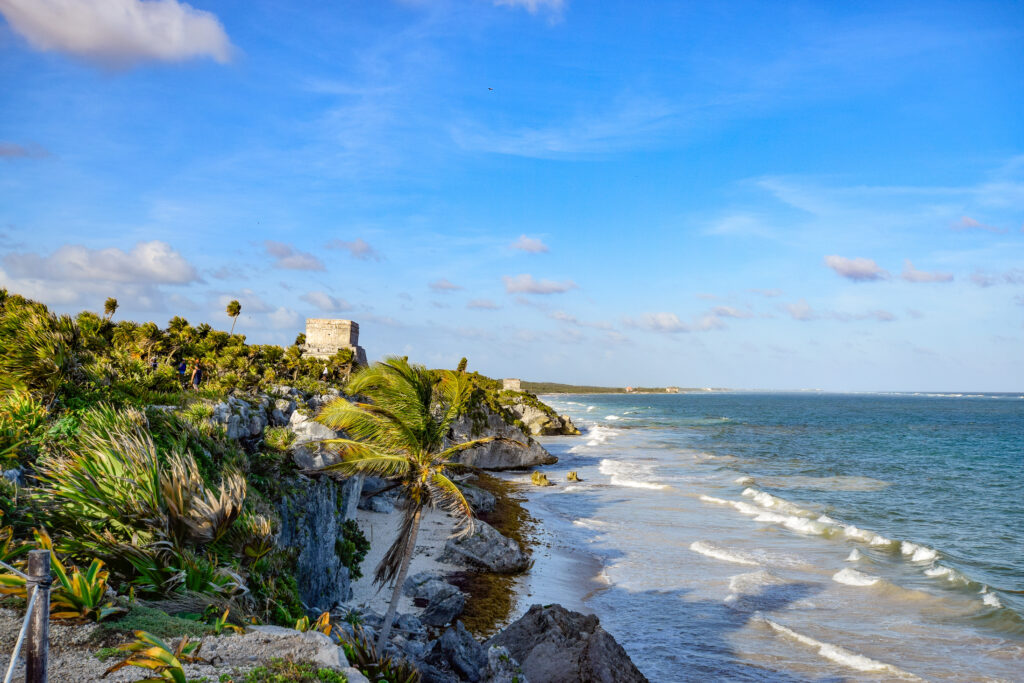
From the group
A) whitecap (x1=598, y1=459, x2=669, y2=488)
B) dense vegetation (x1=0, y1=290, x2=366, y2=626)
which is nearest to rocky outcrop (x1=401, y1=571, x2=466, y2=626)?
dense vegetation (x1=0, y1=290, x2=366, y2=626)

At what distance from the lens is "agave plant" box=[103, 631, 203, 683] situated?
572 cm

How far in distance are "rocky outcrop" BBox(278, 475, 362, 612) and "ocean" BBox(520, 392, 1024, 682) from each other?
746 cm

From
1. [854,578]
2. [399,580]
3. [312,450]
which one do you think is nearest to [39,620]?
[399,580]

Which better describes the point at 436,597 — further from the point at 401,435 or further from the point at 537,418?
the point at 537,418

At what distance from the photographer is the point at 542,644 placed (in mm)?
11742

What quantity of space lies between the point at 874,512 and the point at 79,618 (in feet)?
113

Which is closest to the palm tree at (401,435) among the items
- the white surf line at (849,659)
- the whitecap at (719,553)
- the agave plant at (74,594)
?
the agave plant at (74,594)

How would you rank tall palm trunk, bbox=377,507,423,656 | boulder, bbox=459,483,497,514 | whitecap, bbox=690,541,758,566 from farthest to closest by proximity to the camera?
boulder, bbox=459,483,497,514 → whitecap, bbox=690,541,758,566 → tall palm trunk, bbox=377,507,423,656

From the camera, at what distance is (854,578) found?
20.5m

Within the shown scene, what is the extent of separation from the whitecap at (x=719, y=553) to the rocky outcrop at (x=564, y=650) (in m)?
11.7

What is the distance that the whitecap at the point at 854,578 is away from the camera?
66.0ft

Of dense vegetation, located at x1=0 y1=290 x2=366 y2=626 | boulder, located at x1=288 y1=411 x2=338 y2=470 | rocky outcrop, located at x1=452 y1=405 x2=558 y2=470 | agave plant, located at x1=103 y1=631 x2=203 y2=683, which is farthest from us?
rocky outcrop, located at x1=452 y1=405 x2=558 y2=470

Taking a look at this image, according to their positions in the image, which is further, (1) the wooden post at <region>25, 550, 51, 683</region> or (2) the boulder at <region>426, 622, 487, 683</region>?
(2) the boulder at <region>426, 622, 487, 683</region>

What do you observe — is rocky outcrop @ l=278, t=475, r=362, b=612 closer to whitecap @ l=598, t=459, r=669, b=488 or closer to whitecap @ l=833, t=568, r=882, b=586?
whitecap @ l=833, t=568, r=882, b=586
